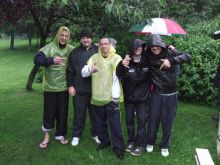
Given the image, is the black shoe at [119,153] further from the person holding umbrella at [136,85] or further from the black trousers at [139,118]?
the black trousers at [139,118]

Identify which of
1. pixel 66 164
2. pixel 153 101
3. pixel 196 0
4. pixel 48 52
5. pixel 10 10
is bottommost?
pixel 66 164

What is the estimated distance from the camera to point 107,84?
18.1ft

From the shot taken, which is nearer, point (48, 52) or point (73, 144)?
point (48, 52)

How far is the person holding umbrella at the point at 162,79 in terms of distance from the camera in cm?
529

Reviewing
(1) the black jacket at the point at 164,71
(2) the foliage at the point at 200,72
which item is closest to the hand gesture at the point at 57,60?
(1) the black jacket at the point at 164,71

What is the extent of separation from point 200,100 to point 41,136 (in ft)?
14.0

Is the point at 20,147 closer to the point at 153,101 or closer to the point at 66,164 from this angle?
the point at 66,164

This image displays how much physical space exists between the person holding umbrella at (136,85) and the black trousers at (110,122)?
7.9 inches

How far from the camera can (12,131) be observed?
7.04 meters

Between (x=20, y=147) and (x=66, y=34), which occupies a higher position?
(x=66, y=34)

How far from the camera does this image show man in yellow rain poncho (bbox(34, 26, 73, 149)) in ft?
18.4

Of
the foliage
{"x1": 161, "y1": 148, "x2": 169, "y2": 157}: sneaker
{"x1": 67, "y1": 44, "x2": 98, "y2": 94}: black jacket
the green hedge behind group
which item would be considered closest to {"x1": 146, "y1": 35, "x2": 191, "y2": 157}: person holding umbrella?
{"x1": 161, "y1": 148, "x2": 169, "y2": 157}: sneaker

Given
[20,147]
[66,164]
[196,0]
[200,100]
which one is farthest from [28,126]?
[196,0]

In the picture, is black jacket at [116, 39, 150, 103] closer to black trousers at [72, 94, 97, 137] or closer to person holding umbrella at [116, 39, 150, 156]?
person holding umbrella at [116, 39, 150, 156]
